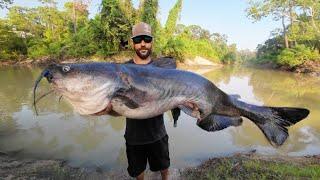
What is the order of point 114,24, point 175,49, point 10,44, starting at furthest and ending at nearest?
point 10,44 → point 175,49 → point 114,24

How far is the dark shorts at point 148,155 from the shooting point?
3.24 metres

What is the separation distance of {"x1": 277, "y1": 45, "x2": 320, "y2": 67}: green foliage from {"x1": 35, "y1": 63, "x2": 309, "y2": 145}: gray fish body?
2844cm

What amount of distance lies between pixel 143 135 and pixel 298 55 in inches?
1153

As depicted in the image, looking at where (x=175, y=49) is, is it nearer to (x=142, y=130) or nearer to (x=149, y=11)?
(x=149, y=11)

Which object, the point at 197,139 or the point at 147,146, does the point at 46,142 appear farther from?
the point at 147,146

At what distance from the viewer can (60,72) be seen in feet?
7.20

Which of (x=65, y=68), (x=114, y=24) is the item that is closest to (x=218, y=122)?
(x=65, y=68)

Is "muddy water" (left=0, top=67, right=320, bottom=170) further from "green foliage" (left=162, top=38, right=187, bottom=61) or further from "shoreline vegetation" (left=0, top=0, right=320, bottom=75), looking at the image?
"green foliage" (left=162, top=38, right=187, bottom=61)

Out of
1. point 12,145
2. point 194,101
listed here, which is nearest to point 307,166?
point 194,101

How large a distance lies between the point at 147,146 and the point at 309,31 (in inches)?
1185

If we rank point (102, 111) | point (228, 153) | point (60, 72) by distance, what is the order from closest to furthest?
point (60, 72) < point (102, 111) < point (228, 153)

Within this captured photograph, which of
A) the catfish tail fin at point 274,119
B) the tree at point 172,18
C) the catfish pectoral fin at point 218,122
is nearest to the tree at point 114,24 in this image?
the tree at point 172,18

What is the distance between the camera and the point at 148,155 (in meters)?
3.34

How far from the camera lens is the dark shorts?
3.24 metres
